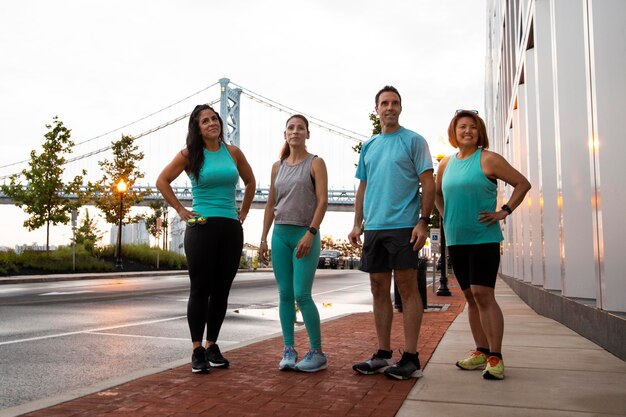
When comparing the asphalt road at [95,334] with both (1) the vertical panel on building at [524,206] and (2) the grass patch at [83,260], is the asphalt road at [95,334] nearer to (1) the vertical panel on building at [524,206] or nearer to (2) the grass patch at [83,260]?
(1) the vertical panel on building at [524,206]

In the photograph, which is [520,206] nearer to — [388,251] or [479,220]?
[479,220]

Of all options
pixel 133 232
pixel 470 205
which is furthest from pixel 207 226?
pixel 133 232

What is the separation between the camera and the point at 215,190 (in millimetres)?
4762

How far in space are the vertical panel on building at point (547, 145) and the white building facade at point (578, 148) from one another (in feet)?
0.05

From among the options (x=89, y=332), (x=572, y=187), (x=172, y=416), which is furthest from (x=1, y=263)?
(x=172, y=416)

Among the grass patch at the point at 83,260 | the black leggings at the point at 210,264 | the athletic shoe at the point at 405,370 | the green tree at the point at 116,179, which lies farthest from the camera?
the green tree at the point at 116,179

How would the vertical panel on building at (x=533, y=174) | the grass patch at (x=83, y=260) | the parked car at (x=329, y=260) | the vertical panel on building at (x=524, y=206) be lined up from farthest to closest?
the parked car at (x=329, y=260) → the grass patch at (x=83, y=260) → the vertical panel on building at (x=524, y=206) → the vertical panel on building at (x=533, y=174)

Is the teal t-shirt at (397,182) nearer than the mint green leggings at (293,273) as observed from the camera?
Yes

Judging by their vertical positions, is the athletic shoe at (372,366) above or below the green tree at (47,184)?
below

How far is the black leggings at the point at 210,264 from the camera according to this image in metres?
4.65

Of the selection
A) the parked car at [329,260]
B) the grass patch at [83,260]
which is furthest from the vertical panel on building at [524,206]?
the parked car at [329,260]

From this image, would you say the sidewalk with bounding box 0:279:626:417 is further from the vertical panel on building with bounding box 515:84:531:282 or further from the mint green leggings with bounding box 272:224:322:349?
the vertical panel on building with bounding box 515:84:531:282

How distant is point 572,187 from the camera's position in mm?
8148

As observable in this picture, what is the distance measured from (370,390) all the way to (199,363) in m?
1.28
